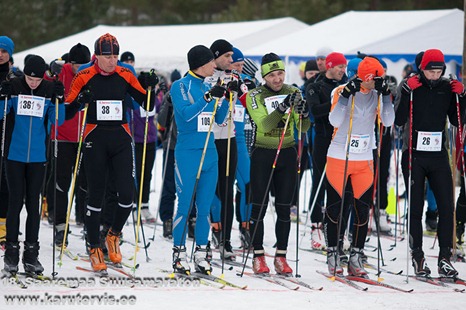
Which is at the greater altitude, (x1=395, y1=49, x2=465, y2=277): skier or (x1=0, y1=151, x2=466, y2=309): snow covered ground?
(x1=395, y1=49, x2=465, y2=277): skier

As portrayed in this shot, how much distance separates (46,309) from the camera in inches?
233

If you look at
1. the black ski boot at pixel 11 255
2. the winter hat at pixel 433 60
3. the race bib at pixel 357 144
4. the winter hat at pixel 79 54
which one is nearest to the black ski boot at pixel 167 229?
the winter hat at pixel 79 54

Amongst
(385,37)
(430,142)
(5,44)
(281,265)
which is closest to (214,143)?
(281,265)

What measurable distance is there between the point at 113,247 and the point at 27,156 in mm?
1268

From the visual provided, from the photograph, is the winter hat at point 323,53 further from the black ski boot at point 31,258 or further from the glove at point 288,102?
the black ski boot at point 31,258

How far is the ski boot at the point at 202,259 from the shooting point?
7316mm

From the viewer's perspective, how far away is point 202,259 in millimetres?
7352

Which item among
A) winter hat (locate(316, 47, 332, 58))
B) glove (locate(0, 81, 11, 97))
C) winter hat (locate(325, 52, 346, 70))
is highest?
winter hat (locate(316, 47, 332, 58))

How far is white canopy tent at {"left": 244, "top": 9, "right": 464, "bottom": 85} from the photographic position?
60.3ft

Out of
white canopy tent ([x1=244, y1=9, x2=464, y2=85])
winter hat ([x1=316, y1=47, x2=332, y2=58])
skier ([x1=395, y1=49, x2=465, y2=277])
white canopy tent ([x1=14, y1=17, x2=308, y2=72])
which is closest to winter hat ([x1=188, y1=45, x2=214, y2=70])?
skier ([x1=395, y1=49, x2=465, y2=277])

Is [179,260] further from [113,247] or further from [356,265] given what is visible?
[356,265]

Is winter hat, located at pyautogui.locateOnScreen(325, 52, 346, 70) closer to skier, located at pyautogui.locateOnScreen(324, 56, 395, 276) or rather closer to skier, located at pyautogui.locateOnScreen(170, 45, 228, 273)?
skier, located at pyautogui.locateOnScreen(324, 56, 395, 276)

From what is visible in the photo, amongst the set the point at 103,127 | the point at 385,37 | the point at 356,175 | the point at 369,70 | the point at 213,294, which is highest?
the point at 385,37

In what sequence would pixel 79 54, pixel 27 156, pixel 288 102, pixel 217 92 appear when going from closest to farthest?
pixel 217 92 → pixel 27 156 → pixel 288 102 → pixel 79 54
